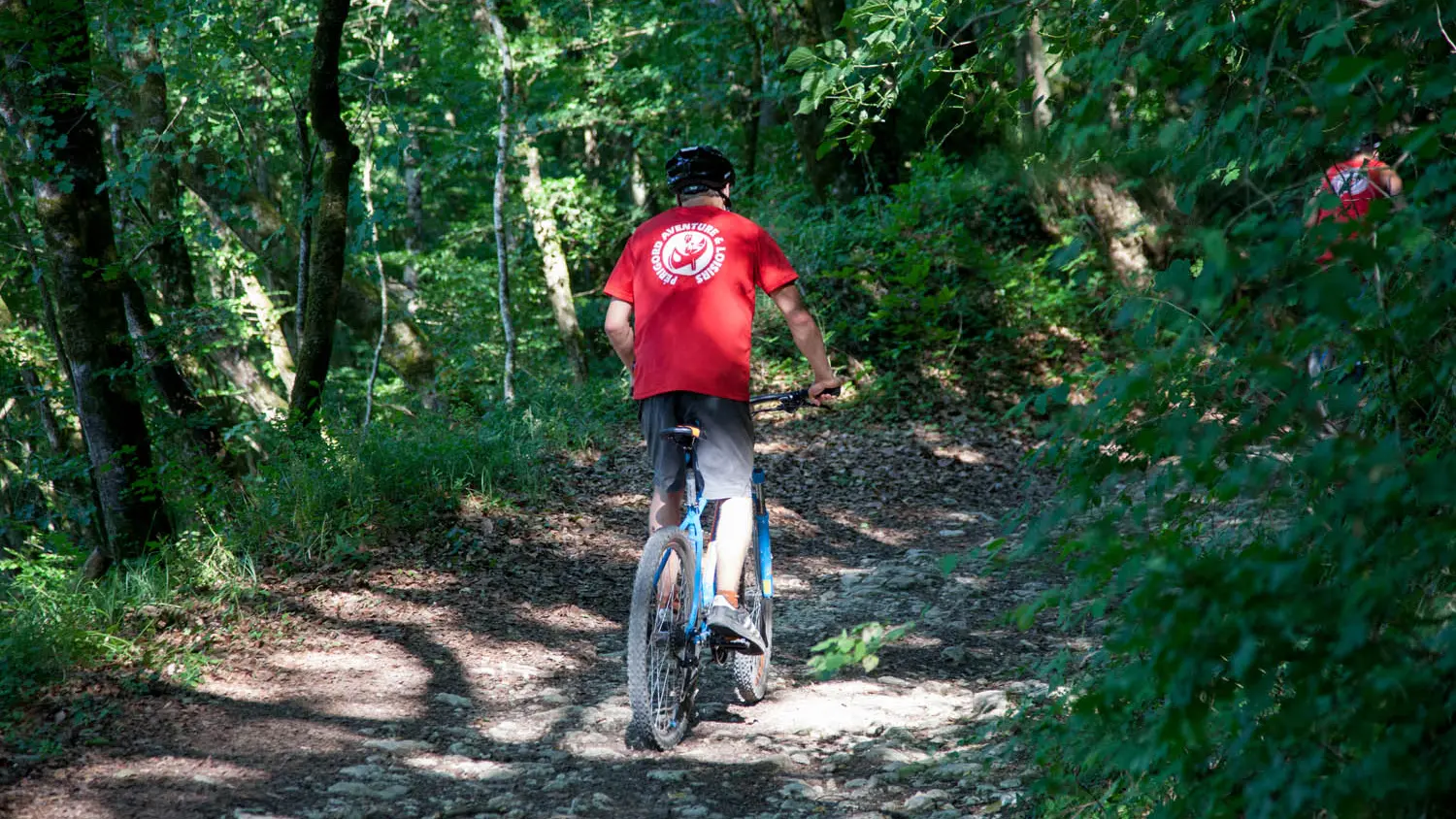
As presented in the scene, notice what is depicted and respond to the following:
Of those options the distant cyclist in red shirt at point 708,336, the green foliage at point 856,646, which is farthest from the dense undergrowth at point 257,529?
the green foliage at point 856,646

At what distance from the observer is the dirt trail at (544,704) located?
3.76 m

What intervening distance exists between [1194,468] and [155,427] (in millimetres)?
7845

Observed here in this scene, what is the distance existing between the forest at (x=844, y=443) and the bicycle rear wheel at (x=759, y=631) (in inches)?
6.7

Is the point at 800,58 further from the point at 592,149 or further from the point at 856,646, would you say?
the point at 592,149

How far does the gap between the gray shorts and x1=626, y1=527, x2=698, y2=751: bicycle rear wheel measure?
0.82 feet

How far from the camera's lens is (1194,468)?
205 centimetres

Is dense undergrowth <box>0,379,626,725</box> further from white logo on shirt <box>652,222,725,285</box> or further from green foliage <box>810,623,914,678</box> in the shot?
green foliage <box>810,623,914,678</box>

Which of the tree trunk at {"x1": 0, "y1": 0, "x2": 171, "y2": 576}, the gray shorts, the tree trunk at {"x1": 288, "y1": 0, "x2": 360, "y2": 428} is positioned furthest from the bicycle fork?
the tree trunk at {"x1": 288, "y1": 0, "x2": 360, "y2": 428}

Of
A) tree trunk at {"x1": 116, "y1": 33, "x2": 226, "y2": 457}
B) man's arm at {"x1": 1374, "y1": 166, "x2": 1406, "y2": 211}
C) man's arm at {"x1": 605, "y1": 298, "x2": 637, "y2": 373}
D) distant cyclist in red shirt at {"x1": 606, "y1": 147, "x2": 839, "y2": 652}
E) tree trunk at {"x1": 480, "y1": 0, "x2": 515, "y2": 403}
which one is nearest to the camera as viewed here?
man's arm at {"x1": 1374, "y1": 166, "x2": 1406, "y2": 211}

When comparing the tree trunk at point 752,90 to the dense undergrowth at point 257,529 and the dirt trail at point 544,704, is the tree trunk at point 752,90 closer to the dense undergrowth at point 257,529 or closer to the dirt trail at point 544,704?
the dense undergrowth at point 257,529

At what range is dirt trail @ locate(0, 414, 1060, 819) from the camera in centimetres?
376

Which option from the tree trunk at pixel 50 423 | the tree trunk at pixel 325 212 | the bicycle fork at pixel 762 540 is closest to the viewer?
the bicycle fork at pixel 762 540

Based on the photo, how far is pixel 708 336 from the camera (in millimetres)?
4223

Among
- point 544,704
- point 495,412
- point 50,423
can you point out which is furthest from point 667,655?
point 50,423
